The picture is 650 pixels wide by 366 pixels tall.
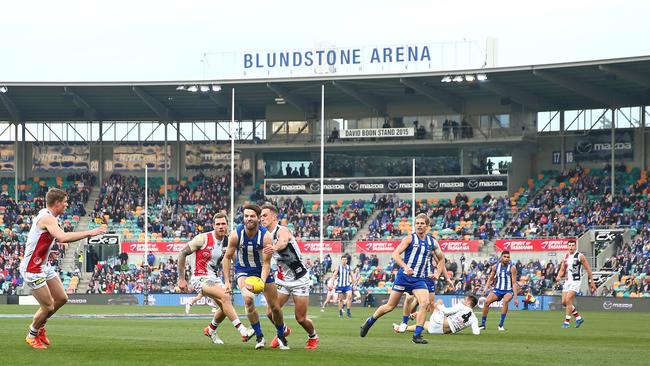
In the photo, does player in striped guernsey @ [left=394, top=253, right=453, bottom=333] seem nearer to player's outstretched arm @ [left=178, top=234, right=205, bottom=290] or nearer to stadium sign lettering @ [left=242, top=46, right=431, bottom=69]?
player's outstretched arm @ [left=178, top=234, right=205, bottom=290]

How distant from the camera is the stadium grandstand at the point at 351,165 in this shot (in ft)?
211

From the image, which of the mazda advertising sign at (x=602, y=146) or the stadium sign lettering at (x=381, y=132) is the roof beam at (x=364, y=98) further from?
the mazda advertising sign at (x=602, y=146)

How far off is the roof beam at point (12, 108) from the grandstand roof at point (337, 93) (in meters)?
0.07

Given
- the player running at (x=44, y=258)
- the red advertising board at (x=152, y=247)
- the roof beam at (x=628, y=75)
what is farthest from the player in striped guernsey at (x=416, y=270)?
the red advertising board at (x=152, y=247)

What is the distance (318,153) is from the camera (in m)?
76.5

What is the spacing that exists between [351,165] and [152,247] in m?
14.9

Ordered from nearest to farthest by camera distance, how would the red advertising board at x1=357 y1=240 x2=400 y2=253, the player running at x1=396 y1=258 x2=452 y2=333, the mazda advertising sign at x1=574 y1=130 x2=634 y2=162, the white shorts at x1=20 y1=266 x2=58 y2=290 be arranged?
the white shorts at x1=20 y1=266 x2=58 y2=290, the player running at x1=396 y1=258 x2=452 y2=333, the red advertising board at x1=357 y1=240 x2=400 y2=253, the mazda advertising sign at x1=574 y1=130 x2=634 y2=162

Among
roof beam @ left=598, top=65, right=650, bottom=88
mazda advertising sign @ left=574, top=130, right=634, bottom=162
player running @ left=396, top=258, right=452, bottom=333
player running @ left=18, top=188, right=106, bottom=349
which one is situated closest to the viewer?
player running @ left=18, top=188, right=106, bottom=349

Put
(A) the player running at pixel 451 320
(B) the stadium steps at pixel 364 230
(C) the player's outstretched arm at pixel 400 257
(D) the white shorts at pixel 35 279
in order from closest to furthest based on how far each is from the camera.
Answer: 1. (D) the white shorts at pixel 35 279
2. (C) the player's outstretched arm at pixel 400 257
3. (A) the player running at pixel 451 320
4. (B) the stadium steps at pixel 364 230

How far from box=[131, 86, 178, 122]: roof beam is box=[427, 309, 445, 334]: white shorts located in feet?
165

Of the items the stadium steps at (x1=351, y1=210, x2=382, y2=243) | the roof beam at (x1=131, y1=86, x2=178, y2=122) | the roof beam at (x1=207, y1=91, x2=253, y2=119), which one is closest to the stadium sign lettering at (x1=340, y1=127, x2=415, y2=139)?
the stadium steps at (x1=351, y1=210, x2=382, y2=243)

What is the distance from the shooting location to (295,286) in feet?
61.0

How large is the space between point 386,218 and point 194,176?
17295mm

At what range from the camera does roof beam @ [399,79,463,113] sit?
6912cm
